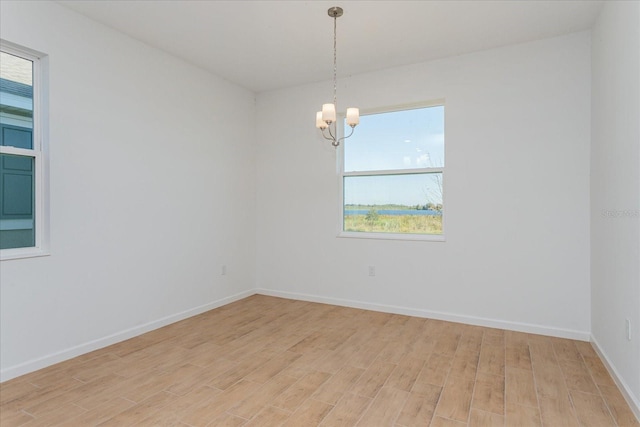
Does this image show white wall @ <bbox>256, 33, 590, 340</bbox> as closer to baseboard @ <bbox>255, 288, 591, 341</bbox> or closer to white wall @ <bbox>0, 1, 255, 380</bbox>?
baseboard @ <bbox>255, 288, 591, 341</bbox>

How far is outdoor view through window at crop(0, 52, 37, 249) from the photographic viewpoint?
2.65 m

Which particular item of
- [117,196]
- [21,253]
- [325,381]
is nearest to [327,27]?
[117,196]

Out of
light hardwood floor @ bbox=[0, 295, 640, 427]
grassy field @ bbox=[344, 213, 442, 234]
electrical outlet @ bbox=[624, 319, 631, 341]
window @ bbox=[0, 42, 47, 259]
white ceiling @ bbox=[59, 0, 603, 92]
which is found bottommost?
light hardwood floor @ bbox=[0, 295, 640, 427]

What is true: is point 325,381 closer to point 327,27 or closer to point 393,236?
point 393,236

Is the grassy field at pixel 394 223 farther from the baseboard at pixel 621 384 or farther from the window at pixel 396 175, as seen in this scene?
the baseboard at pixel 621 384

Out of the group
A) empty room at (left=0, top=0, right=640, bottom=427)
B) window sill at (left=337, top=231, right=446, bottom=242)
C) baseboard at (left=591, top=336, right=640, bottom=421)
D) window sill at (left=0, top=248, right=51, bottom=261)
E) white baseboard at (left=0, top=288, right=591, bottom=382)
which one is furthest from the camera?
window sill at (left=337, top=231, right=446, bottom=242)

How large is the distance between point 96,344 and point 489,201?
3.96 metres

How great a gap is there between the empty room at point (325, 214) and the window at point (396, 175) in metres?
0.03

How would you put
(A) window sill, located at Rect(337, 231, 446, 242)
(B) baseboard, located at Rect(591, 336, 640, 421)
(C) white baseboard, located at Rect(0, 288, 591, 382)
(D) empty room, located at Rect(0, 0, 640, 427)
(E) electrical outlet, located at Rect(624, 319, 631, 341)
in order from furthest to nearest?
(A) window sill, located at Rect(337, 231, 446, 242) < (C) white baseboard, located at Rect(0, 288, 591, 382) < (D) empty room, located at Rect(0, 0, 640, 427) < (E) electrical outlet, located at Rect(624, 319, 631, 341) < (B) baseboard, located at Rect(591, 336, 640, 421)

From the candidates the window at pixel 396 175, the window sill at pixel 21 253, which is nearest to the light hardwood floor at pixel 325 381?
the window sill at pixel 21 253

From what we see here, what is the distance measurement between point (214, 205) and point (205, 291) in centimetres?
105

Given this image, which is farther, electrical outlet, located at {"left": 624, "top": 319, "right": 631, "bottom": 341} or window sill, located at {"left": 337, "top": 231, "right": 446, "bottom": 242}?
window sill, located at {"left": 337, "top": 231, "right": 446, "bottom": 242}

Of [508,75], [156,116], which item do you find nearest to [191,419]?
[156,116]

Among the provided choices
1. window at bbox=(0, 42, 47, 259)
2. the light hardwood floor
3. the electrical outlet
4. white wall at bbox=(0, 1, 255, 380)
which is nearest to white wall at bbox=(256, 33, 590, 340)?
the light hardwood floor
